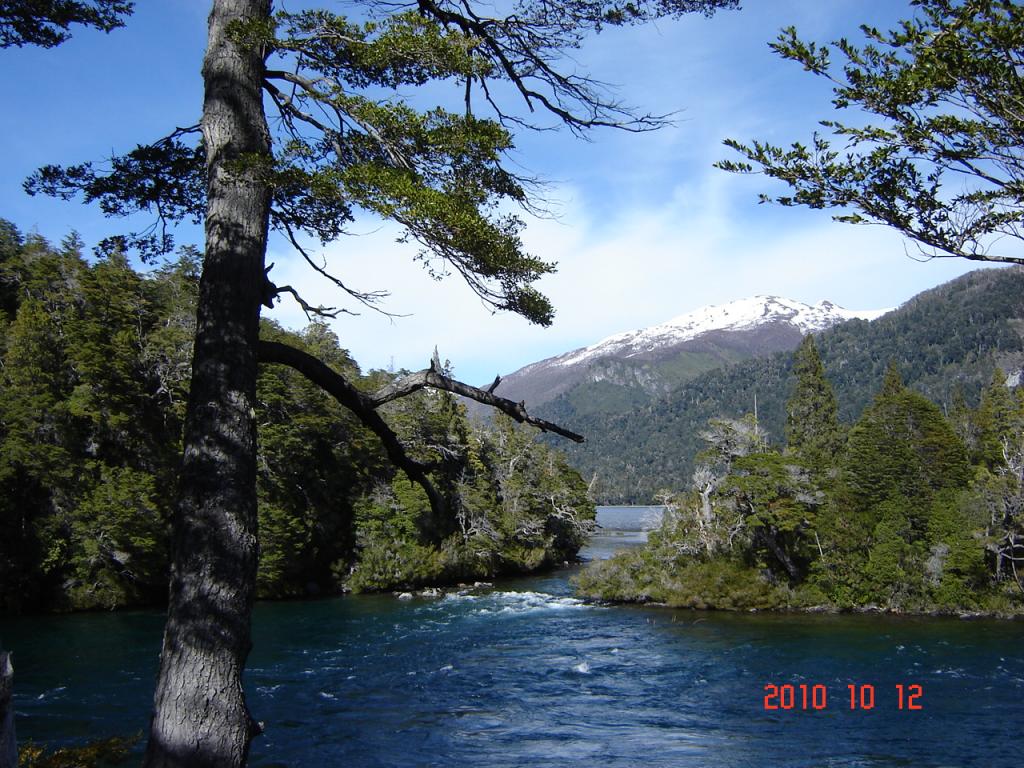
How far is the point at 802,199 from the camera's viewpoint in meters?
6.91

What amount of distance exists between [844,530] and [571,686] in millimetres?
17338

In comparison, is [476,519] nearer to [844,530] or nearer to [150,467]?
[150,467]

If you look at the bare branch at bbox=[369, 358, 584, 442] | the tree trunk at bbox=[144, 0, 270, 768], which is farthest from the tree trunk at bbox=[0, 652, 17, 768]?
the bare branch at bbox=[369, 358, 584, 442]

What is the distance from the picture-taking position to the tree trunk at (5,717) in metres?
3.30

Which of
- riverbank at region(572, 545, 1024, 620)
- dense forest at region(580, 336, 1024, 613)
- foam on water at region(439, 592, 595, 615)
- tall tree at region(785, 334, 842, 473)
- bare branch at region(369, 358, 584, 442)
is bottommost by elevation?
foam on water at region(439, 592, 595, 615)

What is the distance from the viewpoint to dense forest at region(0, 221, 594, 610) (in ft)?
93.0

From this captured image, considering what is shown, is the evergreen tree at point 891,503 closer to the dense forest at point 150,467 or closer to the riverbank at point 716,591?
the riverbank at point 716,591

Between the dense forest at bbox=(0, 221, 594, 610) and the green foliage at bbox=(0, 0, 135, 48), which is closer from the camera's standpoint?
the green foliage at bbox=(0, 0, 135, 48)

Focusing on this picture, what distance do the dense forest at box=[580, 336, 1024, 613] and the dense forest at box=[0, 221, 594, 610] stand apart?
34.3 ft

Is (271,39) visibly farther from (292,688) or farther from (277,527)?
(277,527)
